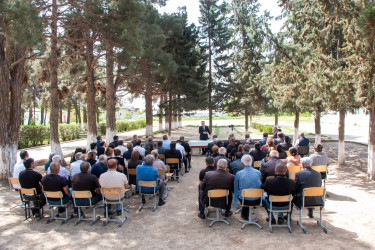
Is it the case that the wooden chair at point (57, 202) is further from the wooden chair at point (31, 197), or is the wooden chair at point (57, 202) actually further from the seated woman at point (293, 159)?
the seated woman at point (293, 159)

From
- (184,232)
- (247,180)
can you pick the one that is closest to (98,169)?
(184,232)

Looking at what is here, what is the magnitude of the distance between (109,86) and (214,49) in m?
10.0

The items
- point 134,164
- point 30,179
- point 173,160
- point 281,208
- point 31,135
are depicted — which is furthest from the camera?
point 31,135

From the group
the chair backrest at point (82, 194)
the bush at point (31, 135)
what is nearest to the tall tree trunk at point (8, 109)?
the chair backrest at point (82, 194)

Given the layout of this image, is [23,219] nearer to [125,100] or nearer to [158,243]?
[158,243]

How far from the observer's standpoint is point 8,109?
8.89m

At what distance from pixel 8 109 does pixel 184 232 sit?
7558mm

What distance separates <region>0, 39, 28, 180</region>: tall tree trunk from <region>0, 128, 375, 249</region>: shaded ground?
2694 mm

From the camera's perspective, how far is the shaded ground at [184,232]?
14.6ft

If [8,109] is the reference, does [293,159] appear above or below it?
below

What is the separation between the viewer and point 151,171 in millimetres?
5965

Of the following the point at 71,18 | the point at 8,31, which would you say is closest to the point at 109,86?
the point at 71,18

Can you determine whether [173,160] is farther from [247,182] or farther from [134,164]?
[247,182]

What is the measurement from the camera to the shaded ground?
14.6ft
